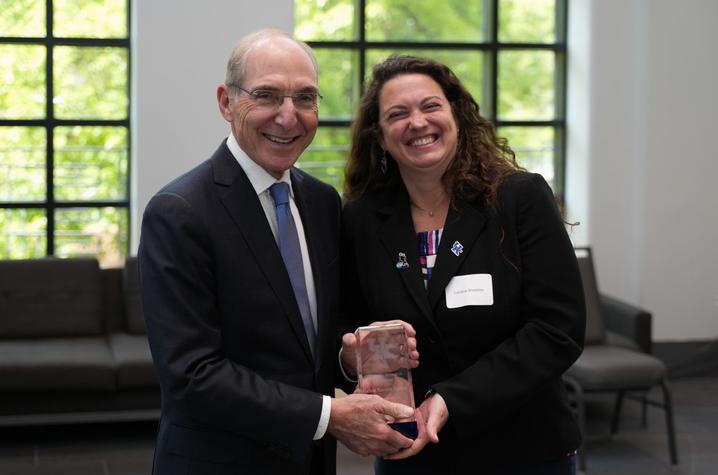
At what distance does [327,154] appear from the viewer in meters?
8.13

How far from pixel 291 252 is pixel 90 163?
18.0ft

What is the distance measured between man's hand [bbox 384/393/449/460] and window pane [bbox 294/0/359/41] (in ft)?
18.6

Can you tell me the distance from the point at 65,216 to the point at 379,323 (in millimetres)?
5526

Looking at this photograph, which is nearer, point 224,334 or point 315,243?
point 224,334

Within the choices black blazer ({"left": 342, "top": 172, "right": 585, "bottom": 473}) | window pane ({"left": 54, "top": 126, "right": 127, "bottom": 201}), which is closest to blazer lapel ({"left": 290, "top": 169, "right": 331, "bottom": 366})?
black blazer ({"left": 342, "top": 172, "right": 585, "bottom": 473})

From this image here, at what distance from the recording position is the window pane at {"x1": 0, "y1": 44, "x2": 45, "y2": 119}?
7559mm

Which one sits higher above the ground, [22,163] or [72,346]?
[22,163]

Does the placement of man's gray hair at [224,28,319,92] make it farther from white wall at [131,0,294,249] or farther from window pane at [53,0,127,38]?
window pane at [53,0,127,38]

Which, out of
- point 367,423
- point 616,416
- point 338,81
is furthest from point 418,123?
point 338,81

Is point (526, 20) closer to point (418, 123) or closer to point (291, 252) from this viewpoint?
point (418, 123)

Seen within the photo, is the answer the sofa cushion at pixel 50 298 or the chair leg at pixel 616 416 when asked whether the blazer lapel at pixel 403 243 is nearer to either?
the chair leg at pixel 616 416

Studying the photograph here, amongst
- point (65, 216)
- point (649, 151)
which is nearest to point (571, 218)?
point (649, 151)

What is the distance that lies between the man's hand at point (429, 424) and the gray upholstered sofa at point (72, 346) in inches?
154

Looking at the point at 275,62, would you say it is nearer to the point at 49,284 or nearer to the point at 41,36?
the point at 49,284
